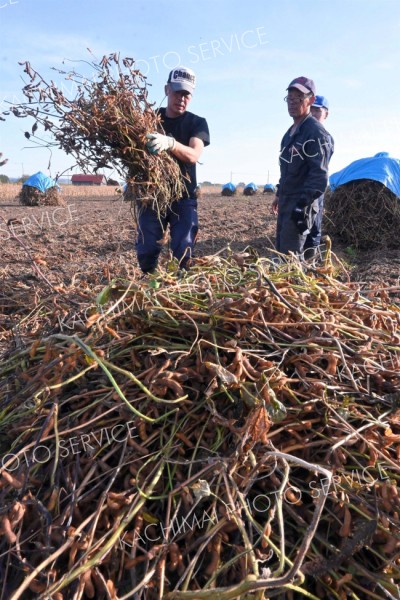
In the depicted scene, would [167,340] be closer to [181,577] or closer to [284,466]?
[284,466]

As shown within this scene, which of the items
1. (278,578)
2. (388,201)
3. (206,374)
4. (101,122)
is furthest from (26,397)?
(388,201)

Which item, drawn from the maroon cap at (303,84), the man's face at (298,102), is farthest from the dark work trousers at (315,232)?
the maroon cap at (303,84)

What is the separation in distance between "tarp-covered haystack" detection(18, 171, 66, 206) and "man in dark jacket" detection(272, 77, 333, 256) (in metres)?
18.9

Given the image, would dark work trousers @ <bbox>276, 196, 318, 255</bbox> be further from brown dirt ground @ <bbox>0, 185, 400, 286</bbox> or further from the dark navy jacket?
brown dirt ground @ <bbox>0, 185, 400, 286</bbox>

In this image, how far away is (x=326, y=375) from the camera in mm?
1346

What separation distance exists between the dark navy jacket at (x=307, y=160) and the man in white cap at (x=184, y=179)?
0.82 meters

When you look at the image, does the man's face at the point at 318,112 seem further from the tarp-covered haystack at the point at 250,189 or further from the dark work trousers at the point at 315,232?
the tarp-covered haystack at the point at 250,189

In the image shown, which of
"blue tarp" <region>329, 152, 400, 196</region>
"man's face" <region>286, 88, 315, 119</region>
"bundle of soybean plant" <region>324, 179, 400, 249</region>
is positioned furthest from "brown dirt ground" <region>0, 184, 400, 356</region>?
"man's face" <region>286, 88, 315, 119</region>

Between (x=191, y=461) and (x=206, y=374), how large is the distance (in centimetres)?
26

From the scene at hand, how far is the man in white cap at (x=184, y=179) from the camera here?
370 cm

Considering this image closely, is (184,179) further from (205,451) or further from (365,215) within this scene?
(365,215)

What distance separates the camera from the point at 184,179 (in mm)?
3781

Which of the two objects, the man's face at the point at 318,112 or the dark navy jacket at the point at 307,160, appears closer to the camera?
the dark navy jacket at the point at 307,160

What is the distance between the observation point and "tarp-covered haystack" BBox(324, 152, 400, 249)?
25.8 ft
